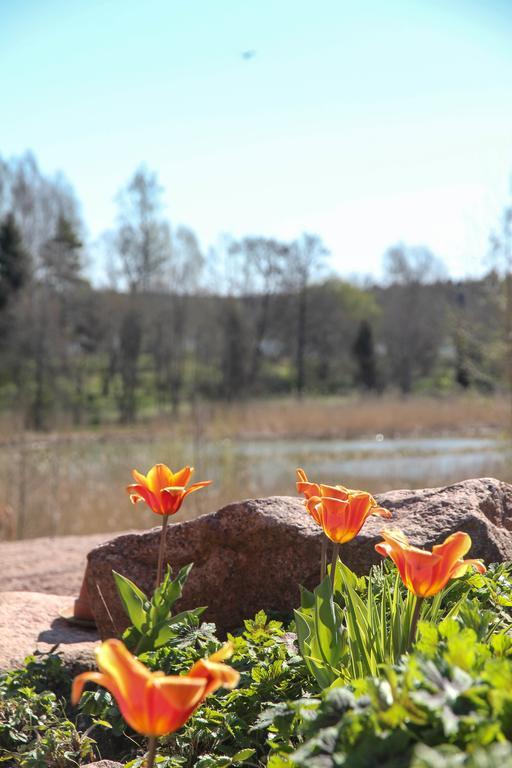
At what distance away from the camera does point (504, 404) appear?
1131 cm

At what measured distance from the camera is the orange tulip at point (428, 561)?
1.44 metres

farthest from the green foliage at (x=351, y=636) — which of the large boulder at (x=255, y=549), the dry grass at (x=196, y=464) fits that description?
the dry grass at (x=196, y=464)

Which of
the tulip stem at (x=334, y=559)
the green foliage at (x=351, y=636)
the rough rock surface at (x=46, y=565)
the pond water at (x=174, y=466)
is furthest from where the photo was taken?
the pond water at (x=174, y=466)

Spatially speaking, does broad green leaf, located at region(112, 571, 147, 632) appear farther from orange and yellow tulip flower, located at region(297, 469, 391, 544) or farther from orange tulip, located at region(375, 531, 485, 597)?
orange tulip, located at region(375, 531, 485, 597)

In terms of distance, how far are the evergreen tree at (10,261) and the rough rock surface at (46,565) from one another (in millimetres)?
26668

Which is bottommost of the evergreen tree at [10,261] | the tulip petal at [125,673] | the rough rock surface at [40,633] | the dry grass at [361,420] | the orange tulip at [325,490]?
the dry grass at [361,420]

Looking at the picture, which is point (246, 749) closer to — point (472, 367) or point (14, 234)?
point (472, 367)

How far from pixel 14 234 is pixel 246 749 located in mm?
32280

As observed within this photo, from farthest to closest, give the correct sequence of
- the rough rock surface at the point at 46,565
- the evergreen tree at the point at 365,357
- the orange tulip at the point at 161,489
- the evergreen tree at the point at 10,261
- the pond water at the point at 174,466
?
1. the evergreen tree at the point at 365,357
2. the evergreen tree at the point at 10,261
3. the pond water at the point at 174,466
4. the rough rock surface at the point at 46,565
5. the orange tulip at the point at 161,489

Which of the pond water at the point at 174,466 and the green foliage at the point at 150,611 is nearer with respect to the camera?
the green foliage at the point at 150,611

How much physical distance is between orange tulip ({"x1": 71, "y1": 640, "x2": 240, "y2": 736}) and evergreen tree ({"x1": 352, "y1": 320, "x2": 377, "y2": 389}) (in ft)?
140

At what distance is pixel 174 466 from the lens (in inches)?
352

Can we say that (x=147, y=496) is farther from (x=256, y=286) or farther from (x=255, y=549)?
(x=256, y=286)

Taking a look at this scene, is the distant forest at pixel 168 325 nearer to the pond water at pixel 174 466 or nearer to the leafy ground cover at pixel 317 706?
the pond water at pixel 174 466
